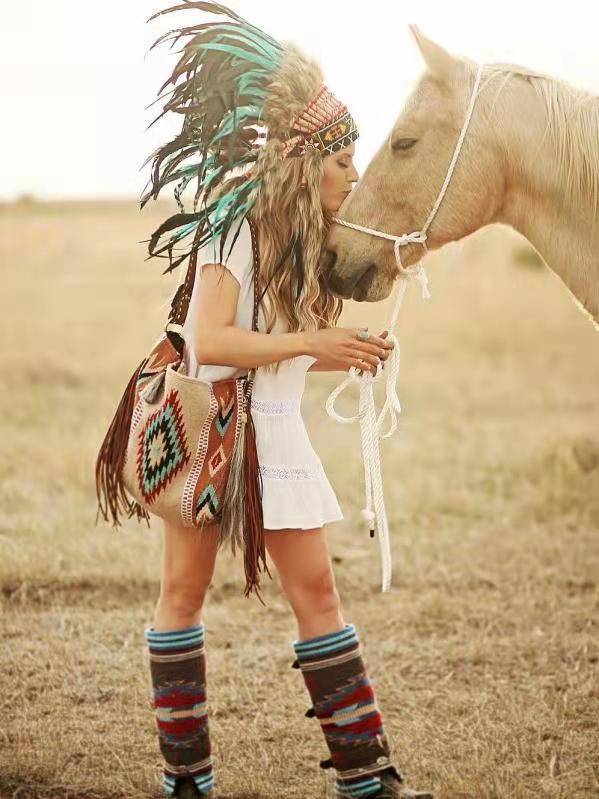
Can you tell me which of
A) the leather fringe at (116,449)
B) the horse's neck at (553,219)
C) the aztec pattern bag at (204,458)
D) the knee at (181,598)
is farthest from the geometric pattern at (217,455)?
the horse's neck at (553,219)

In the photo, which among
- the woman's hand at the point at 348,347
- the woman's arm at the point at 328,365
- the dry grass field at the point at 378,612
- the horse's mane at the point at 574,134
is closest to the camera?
the woman's hand at the point at 348,347

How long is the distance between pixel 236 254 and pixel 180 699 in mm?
1181

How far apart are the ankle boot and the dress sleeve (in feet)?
3.16

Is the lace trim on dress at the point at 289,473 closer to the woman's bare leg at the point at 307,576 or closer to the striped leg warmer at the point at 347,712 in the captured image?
the woman's bare leg at the point at 307,576

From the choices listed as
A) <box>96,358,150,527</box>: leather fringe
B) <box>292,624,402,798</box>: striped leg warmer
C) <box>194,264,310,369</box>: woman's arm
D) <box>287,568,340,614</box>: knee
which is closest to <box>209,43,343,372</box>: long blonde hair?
<box>194,264,310,369</box>: woman's arm

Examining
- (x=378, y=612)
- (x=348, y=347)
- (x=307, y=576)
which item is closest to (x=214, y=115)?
(x=348, y=347)

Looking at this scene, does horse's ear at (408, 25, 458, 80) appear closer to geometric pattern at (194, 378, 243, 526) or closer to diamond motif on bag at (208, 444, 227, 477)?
geometric pattern at (194, 378, 243, 526)

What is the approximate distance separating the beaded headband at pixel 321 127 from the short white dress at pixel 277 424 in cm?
25

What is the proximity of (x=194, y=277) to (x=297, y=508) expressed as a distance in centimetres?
67

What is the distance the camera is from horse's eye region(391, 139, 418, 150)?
2896 mm

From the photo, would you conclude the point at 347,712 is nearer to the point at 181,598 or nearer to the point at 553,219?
the point at 181,598

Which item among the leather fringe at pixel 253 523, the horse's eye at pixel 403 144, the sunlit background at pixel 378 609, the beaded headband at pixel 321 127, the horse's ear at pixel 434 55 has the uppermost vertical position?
the horse's ear at pixel 434 55

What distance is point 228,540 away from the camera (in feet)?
8.86

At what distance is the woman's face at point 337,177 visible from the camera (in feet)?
9.12
